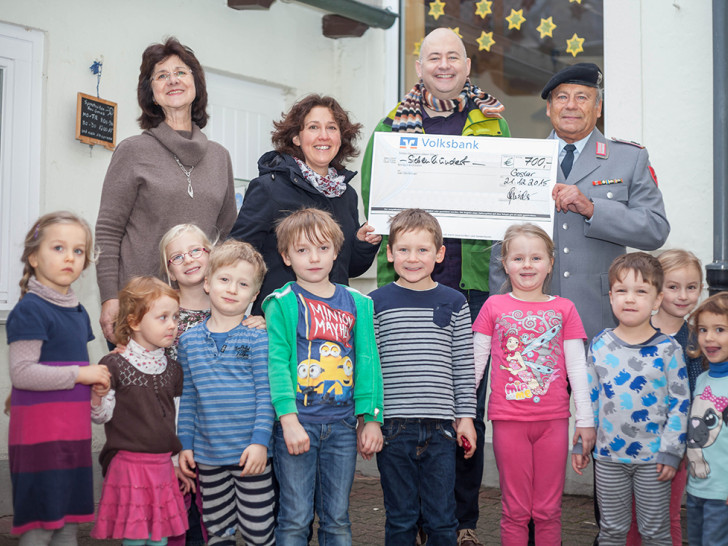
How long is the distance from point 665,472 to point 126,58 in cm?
431

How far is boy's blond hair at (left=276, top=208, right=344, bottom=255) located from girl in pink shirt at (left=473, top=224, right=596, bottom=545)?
76 centimetres

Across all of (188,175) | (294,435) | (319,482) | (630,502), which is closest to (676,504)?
(630,502)

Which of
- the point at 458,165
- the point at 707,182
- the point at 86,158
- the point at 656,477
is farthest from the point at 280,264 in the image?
the point at 707,182

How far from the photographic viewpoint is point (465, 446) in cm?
360

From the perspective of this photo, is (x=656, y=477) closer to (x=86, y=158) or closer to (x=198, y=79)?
(x=198, y=79)

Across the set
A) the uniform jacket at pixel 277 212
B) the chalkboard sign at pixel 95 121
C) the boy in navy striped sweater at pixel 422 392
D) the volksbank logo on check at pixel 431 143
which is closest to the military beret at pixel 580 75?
the volksbank logo on check at pixel 431 143

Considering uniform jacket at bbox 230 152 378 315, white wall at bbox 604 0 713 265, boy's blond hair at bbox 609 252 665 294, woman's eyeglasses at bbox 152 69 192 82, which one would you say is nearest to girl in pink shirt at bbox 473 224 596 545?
boy's blond hair at bbox 609 252 665 294

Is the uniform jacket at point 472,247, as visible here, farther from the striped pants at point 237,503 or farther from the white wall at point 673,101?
the white wall at point 673,101

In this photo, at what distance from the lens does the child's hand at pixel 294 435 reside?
3307 mm

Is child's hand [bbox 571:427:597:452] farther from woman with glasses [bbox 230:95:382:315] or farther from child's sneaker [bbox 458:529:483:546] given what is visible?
woman with glasses [bbox 230:95:382:315]

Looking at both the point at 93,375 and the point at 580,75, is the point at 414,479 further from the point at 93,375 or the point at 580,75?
the point at 580,75

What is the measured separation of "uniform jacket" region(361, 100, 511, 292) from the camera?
4219 millimetres

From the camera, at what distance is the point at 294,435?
10.9 feet

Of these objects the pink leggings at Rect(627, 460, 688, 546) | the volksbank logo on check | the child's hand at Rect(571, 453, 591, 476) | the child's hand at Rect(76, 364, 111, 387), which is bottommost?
the pink leggings at Rect(627, 460, 688, 546)
